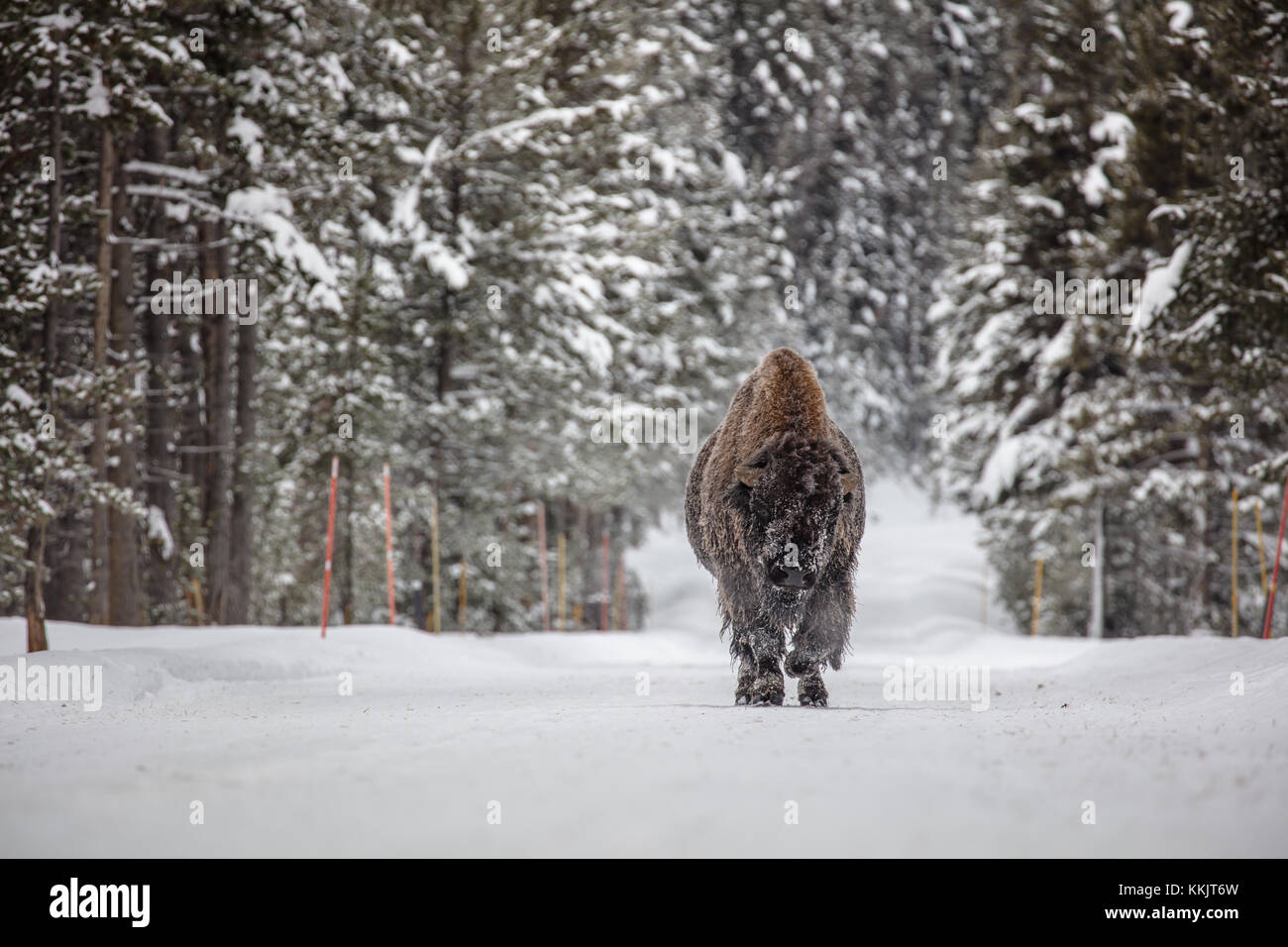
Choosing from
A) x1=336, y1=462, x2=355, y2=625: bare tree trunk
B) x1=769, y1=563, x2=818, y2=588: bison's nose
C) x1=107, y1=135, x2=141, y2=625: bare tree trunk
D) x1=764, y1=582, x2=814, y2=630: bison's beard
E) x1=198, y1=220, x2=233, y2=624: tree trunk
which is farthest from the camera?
x1=336, y1=462, x2=355, y2=625: bare tree trunk

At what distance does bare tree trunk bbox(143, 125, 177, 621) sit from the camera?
15250 millimetres

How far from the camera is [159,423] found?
635 inches

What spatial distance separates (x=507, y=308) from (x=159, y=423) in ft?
26.7

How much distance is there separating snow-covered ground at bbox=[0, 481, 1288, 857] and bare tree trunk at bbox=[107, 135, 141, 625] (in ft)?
14.3

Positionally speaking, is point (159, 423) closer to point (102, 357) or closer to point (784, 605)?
point (102, 357)

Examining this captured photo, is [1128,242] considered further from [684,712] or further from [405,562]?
[684,712]

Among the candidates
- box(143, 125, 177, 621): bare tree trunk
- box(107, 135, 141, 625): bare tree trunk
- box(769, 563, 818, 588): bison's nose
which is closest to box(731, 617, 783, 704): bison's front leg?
box(769, 563, 818, 588): bison's nose

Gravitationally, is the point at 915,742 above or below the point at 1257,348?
below

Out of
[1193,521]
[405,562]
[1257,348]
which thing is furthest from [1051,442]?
[405,562]

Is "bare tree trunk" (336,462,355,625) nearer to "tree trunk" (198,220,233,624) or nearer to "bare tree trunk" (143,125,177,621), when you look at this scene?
"bare tree trunk" (143,125,177,621)

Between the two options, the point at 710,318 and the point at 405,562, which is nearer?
the point at 405,562

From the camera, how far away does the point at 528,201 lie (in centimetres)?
2238
